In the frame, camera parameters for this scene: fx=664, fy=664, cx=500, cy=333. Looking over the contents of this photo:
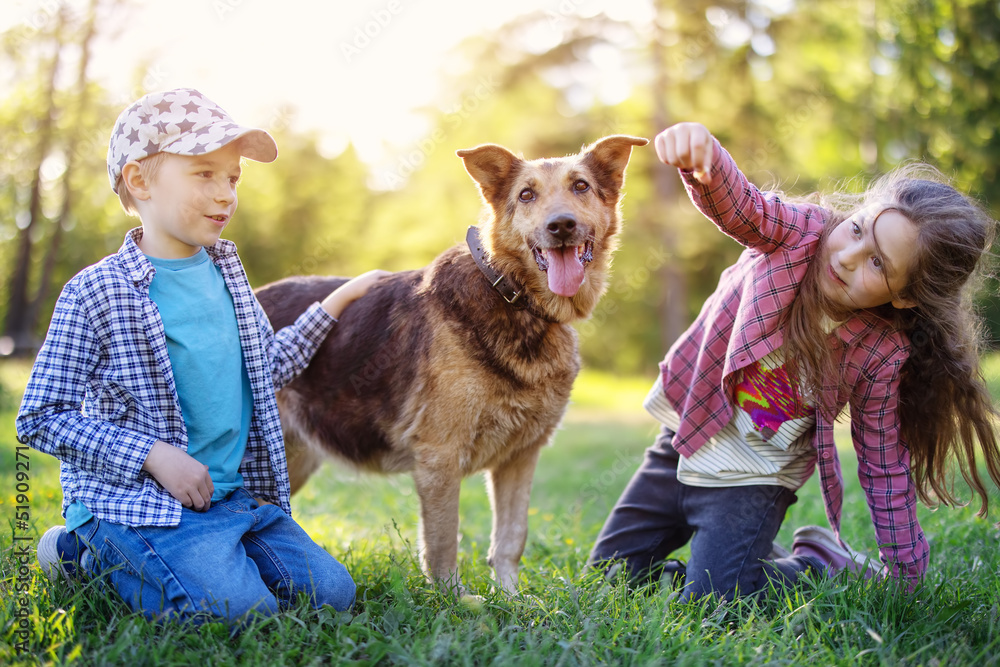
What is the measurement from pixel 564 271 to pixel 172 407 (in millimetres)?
1940

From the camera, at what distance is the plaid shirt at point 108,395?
2.58 m

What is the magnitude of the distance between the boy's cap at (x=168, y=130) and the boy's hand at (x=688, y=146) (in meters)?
1.79

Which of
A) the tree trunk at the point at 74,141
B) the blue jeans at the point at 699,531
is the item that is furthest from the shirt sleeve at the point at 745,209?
the tree trunk at the point at 74,141

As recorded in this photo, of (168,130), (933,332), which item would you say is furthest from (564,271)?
(168,130)

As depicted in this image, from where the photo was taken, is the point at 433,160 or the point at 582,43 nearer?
the point at 582,43

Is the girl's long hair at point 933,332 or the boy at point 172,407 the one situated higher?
the girl's long hair at point 933,332

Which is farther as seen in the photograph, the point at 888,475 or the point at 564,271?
the point at 564,271

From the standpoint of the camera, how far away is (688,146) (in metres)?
A: 2.66

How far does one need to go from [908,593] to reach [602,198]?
7.97 ft

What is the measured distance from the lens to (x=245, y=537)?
117 inches

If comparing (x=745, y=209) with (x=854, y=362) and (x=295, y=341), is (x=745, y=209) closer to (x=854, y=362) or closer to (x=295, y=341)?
(x=854, y=362)

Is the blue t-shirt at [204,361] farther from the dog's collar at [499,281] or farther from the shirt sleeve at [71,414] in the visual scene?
the dog's collar at [499,281]

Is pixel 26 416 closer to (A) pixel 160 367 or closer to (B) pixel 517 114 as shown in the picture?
(A) pixel 160 367

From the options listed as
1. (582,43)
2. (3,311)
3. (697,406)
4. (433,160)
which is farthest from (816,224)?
(3,311)
